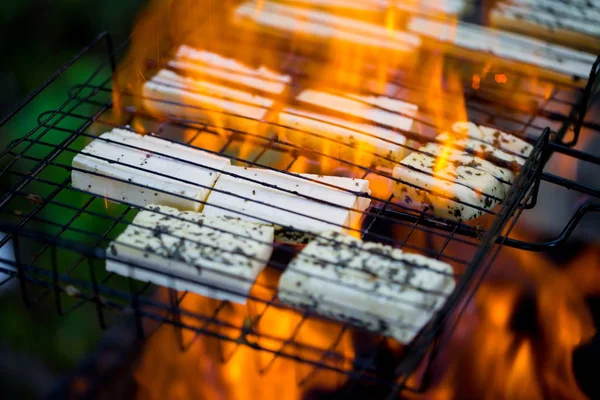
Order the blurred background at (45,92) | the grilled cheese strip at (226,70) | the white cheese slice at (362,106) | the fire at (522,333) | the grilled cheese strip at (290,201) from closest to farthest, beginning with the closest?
the grilled cheese strip at (290,201)
the fire at (522,333)
the white cheese slice at (362,106)
the grilled cheese strip at (226,70)
the blurred background at (45,92)

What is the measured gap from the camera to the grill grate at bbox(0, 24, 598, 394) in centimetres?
150

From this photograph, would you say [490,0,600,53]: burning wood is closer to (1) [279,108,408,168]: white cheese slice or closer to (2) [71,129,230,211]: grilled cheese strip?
(1) [279,108,408,168]: white cheese slice

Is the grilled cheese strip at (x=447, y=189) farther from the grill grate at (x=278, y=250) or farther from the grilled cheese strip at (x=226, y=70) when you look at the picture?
the grilled cheese strip at (x=226, y=70)

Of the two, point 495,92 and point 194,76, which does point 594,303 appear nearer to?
point 495,92

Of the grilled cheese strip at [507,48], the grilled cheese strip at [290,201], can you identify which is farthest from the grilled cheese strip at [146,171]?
the grilled cheese strip at [507,48]

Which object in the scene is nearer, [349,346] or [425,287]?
[425,287]

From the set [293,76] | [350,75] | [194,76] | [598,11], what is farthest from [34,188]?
[598,11]

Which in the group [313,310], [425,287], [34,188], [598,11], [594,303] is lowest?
[34,188]

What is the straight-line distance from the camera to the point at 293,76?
Result: 250 cm

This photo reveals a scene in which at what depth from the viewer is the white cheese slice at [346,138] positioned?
6.76 feet

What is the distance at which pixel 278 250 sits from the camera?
235 centimetres

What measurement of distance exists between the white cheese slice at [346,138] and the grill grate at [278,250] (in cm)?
5

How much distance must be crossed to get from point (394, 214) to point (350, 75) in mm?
742

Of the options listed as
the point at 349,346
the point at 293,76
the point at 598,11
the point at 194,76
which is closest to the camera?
the point at 349,346
